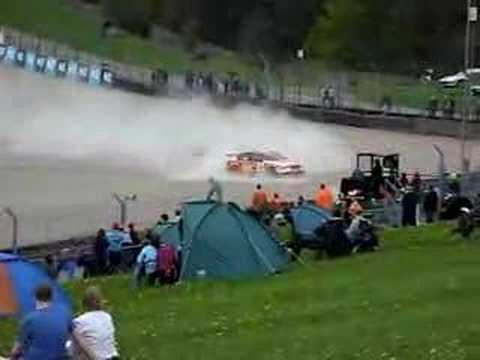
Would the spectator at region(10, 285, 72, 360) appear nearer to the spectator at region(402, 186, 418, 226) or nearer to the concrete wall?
the spectator at region(402, 186, 418, 226)

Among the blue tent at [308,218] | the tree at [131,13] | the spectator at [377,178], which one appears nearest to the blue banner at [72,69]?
the tree at [131,13]

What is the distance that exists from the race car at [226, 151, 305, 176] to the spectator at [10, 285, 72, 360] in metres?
47.5

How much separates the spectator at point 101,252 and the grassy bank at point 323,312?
3.58m

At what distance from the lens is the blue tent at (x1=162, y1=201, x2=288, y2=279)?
26359 mm

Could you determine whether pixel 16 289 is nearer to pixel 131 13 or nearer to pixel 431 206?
pixel 431 206

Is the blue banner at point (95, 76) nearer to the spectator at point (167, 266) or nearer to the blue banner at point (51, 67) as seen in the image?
the blue banner at point (51, 67)

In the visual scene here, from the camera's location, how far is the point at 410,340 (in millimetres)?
16609

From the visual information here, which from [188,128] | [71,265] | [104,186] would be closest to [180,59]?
[188,128]

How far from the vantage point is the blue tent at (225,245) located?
2636 cm

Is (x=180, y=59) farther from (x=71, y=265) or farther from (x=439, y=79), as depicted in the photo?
(x=71, y=265)

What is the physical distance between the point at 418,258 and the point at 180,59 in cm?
8606

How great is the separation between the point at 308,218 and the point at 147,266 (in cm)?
545

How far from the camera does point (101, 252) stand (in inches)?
1204

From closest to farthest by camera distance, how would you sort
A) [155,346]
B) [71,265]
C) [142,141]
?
[155,346], [71,265], [142,141]
